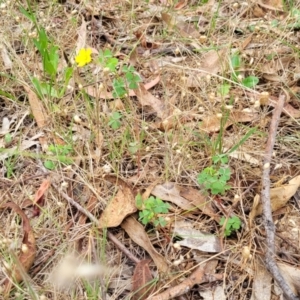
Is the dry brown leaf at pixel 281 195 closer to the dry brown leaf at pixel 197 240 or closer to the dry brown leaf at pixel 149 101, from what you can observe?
the dry brown leaf at pixel 197 240

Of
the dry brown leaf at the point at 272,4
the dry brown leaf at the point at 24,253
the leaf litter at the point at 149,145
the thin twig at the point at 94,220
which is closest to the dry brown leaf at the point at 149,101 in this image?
the leaf litter at the point at 149,145

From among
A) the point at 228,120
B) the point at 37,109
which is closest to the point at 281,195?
the point at 228,120

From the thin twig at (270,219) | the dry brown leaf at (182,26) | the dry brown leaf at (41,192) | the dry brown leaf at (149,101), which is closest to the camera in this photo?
the thin twig at (270,219)

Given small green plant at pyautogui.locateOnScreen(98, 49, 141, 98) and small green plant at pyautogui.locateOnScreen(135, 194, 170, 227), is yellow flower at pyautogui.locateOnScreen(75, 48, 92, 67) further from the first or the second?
small green plant at pyautogui.locateOnScreen(135, 194, 170, 227)

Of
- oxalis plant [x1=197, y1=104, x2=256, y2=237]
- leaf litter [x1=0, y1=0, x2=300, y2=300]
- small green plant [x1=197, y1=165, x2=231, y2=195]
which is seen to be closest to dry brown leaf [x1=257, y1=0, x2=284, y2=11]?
leaf litter [x1=0, y1=0, x2=300, y2=300]

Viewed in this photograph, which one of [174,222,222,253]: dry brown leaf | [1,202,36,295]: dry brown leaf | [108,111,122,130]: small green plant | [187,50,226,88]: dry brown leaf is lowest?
[174,222,222,253]: dry brown leaf

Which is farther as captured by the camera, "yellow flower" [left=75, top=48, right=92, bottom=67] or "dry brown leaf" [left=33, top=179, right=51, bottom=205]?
"yellow flower" [left=75, top=48, right=92, bottom=67]

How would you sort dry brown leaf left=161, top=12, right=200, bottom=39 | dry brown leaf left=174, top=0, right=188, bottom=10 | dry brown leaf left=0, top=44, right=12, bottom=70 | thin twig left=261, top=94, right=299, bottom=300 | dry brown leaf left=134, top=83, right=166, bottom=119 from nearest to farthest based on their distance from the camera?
1. thin twig left=261, top=94, right=299, bottom=300
2. dry brown leaf left=134, top=83, right=166, bottom=119
3. dry brown leaf left=0, top=44, right=12, bottom=70
4. dry brown leaf left=161, top=12, right=200, bottom=39
5. dry brown leaf left=174, top=0, right=188, bottom=10
